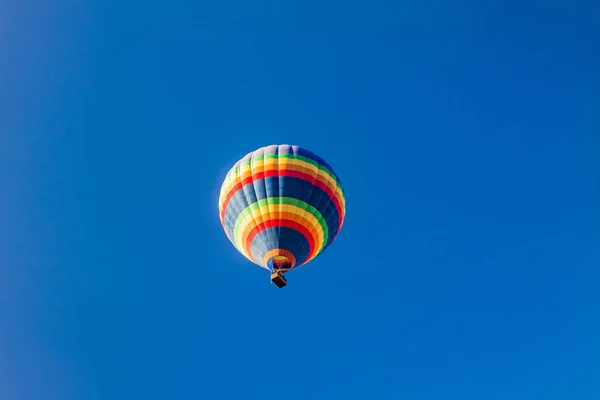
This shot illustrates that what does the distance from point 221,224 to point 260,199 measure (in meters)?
3.57

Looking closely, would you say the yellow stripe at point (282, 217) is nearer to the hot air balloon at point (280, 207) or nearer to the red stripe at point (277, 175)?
the hot air balloon at point (280, 207)

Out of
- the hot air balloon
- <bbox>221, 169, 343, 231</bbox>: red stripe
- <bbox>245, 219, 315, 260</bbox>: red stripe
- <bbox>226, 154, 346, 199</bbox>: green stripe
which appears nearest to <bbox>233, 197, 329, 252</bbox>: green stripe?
the hot air balloon

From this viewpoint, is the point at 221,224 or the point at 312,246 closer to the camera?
the point at 312,246

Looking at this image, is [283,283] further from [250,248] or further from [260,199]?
[260,199]

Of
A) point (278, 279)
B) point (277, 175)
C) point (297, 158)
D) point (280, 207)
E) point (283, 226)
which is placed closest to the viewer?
point (278, 279)

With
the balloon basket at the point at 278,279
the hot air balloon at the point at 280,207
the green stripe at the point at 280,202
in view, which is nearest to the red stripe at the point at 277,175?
the hot air balloon at the point at 280,207

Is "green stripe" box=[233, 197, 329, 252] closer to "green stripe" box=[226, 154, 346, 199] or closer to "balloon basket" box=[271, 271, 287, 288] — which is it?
"green stripe" box=[226, 154, 346, 199]

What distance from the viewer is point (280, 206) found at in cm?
2156

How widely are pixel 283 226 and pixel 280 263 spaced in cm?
170

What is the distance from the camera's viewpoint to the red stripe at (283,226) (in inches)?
843

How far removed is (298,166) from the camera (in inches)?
878

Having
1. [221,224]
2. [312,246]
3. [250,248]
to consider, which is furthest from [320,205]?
[221,224]

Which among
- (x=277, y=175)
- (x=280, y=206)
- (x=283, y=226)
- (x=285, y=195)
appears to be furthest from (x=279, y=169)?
(x=283, y=226)

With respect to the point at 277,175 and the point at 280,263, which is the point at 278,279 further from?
the point at 277,175
